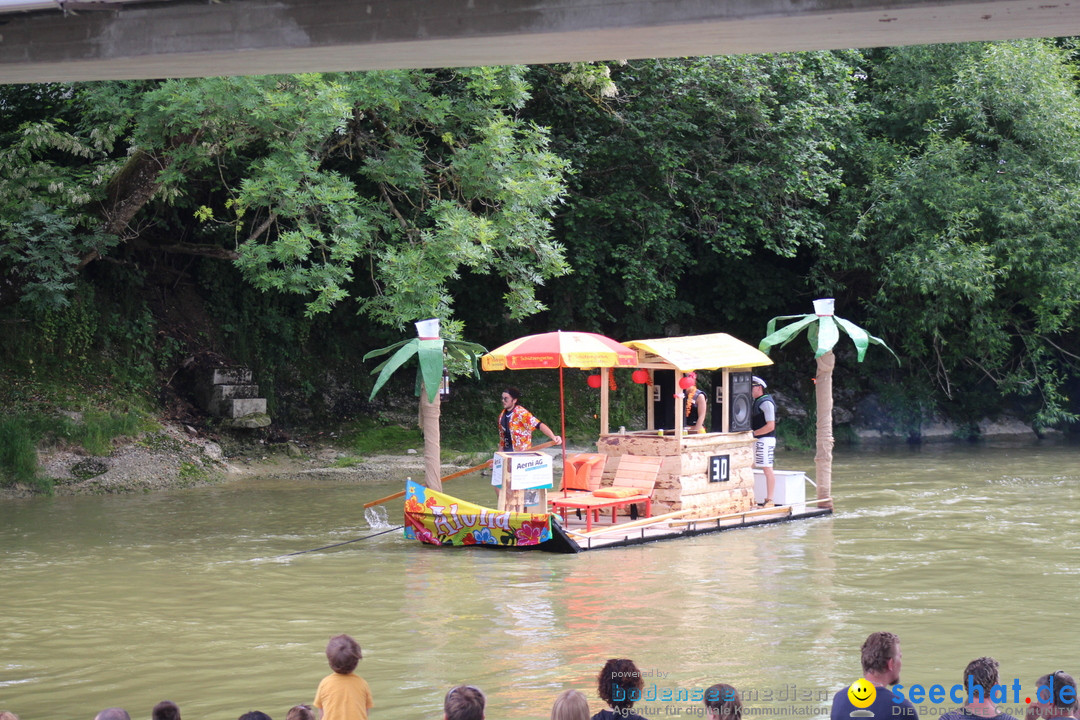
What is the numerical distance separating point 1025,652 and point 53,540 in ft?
39.1

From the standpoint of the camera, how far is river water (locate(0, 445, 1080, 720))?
28.7ft

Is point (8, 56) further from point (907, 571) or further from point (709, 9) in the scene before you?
point (907, 571)

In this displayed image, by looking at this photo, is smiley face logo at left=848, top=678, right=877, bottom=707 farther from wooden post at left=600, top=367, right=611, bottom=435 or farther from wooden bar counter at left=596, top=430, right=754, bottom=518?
wooden post at left=600, top=367, right=611, bottom=435

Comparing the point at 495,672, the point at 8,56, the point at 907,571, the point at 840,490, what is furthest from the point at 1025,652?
the point at 840,490

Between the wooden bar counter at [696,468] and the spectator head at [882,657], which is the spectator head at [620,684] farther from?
the wooden bar counter at [696,468]

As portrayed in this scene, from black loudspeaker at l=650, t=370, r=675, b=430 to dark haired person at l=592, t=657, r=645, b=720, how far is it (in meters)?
10.9

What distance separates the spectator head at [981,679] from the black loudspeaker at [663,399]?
10.7 m

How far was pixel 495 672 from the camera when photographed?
9.02m

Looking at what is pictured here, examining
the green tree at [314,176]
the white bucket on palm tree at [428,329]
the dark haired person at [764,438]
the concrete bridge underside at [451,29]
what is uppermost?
the green tree at [314,176]

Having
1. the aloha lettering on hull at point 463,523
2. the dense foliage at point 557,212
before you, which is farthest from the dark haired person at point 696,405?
the dense foliage at point 557,212

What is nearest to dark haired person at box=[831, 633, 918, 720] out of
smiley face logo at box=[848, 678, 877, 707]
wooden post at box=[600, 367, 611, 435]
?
smiley face logo at box=[848, 678, 877, 707]

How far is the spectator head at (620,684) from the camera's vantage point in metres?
5.21

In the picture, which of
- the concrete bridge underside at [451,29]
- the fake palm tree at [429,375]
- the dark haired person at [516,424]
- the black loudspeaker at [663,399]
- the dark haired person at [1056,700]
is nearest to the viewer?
the dark haired person at [1056,700]

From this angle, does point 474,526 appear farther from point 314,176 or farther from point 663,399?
point 314,176
